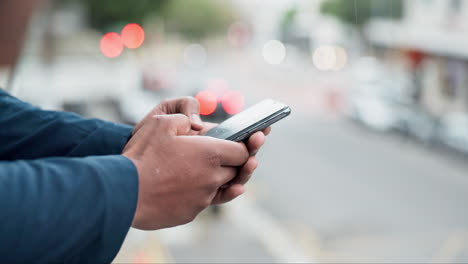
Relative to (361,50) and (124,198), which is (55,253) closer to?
(124,198)

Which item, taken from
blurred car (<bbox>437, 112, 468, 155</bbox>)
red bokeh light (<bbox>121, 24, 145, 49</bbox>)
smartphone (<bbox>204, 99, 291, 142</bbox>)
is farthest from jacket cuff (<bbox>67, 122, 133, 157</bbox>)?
red bokeh light (<bbox>121, 24, 145, 49</bbox>)

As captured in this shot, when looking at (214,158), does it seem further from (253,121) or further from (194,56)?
(194,56)

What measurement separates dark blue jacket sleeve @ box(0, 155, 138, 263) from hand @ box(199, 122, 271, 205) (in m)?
0.12

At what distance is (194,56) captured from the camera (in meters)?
3.45

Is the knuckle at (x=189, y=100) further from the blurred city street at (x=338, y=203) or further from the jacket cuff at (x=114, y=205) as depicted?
the blurred city street at (x=338, y=203)

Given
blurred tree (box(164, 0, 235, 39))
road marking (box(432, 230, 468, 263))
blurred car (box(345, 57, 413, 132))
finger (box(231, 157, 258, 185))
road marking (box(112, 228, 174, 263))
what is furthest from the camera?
blurred tree (box(164, 0, 235, 39))

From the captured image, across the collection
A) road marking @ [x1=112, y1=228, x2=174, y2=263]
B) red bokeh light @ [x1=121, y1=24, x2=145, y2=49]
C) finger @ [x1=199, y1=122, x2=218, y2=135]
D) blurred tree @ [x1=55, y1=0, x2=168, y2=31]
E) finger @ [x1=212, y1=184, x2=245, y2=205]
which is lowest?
road marking @ [x1=112, y1=228, x2=174, y2=263]

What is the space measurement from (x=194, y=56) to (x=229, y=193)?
2.99 metres

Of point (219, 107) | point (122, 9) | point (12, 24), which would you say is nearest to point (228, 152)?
point (219, 107)

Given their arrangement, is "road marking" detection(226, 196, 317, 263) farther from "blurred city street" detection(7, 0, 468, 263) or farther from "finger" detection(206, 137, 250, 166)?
"finger" detection(206, 137, 250, 166)

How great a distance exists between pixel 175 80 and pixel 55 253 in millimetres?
3199

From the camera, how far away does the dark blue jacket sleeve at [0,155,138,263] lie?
1.20ft

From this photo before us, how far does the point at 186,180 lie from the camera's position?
1.44ft

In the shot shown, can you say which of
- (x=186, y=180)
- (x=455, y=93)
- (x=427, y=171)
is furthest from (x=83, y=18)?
(x=186, y=180)
